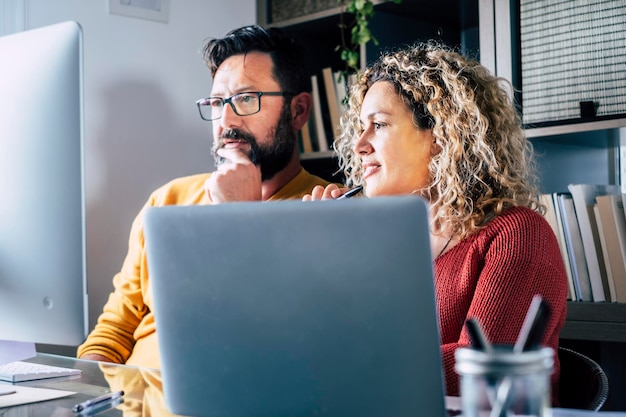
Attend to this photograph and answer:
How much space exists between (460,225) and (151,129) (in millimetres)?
1358

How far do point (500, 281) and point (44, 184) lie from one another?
0.78 m

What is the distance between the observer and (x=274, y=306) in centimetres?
76

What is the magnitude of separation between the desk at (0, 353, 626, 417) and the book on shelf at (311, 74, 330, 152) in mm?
1279

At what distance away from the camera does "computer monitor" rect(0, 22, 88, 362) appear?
95cm

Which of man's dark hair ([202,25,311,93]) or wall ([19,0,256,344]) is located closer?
man's dark hair ([202,25,311,93])

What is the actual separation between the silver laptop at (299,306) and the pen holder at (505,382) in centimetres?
11

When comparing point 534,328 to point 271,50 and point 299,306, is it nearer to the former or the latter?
point 299,306

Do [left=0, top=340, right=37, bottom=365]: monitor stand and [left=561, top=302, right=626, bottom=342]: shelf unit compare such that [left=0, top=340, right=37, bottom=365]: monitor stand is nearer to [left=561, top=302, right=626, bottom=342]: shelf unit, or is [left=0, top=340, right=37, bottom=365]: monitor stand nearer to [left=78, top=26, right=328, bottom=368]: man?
[left=78, top=26, right=328, bottom=368]: man

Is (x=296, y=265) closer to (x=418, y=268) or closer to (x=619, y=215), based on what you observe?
(x=418, y=268)

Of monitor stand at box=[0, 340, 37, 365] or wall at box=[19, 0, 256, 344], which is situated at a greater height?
wall at box=[19, 0, 256, 344]

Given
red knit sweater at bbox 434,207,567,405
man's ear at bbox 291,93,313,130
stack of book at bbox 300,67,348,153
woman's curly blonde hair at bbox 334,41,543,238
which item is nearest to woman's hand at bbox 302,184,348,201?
woman's curly blonde hair at bbox 334,41,543,238

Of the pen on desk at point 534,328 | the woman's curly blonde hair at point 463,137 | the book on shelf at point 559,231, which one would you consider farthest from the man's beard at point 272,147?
the pen on desk at point 534,328

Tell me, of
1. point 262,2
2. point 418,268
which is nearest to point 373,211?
point 418,268

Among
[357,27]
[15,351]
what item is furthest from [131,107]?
[15,351]
